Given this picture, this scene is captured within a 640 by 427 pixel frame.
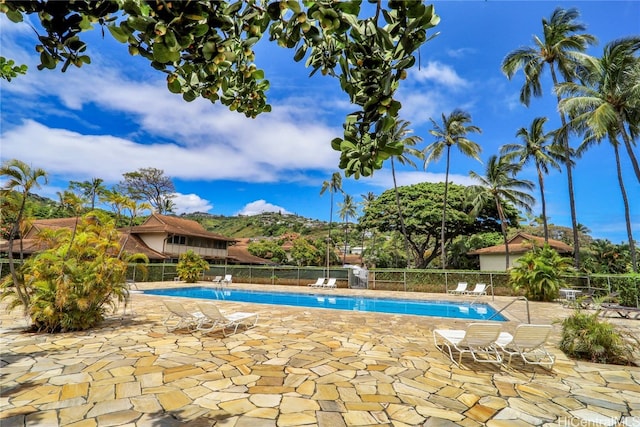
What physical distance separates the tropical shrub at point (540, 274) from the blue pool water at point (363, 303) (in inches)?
94.3

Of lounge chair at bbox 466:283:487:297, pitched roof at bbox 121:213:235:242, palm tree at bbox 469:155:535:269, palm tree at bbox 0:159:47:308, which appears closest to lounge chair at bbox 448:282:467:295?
lounge chair at bbox 466:283:487:297

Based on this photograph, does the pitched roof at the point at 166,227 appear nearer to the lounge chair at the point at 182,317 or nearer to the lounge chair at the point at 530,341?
the lounge chair at the point at 182,317

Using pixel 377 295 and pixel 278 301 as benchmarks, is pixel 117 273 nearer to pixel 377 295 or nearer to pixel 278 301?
pixel 278 301

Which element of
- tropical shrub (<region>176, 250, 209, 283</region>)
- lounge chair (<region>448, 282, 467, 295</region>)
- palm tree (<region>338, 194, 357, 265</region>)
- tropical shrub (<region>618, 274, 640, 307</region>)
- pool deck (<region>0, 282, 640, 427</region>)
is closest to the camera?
pool deck (<region>0, 282, 640, 427</region>)

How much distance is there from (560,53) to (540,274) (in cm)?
1509

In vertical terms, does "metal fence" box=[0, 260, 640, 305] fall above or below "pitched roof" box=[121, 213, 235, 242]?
below

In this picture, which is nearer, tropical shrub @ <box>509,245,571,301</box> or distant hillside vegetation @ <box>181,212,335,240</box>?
tropical shrub @ <box>509,245,571,301</box>

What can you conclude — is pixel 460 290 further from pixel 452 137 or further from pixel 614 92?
pixel 452 137

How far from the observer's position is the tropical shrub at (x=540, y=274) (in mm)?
14211

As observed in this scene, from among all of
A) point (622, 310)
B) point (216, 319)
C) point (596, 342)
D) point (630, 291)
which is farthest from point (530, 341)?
point (630, 291)

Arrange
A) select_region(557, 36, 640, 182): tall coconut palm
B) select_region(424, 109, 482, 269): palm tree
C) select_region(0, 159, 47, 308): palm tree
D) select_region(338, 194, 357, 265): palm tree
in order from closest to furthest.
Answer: select_region(0, 159, 47, 308): palm tree → select_region(557, 36, 640, 182): tall coconut palm → select_region(424, 109, 482, 269): palm tree → select_region(338, 194, 357, 265): palm tree

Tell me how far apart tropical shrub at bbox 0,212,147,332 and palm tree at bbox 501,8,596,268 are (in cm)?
2358

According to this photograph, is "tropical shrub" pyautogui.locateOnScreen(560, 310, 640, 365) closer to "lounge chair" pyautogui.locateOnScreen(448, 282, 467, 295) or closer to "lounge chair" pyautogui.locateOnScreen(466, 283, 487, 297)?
"lounge chair" pyautogui.locateOnScreen(466, 283, 487, 297)

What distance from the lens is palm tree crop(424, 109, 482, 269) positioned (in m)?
25.5
